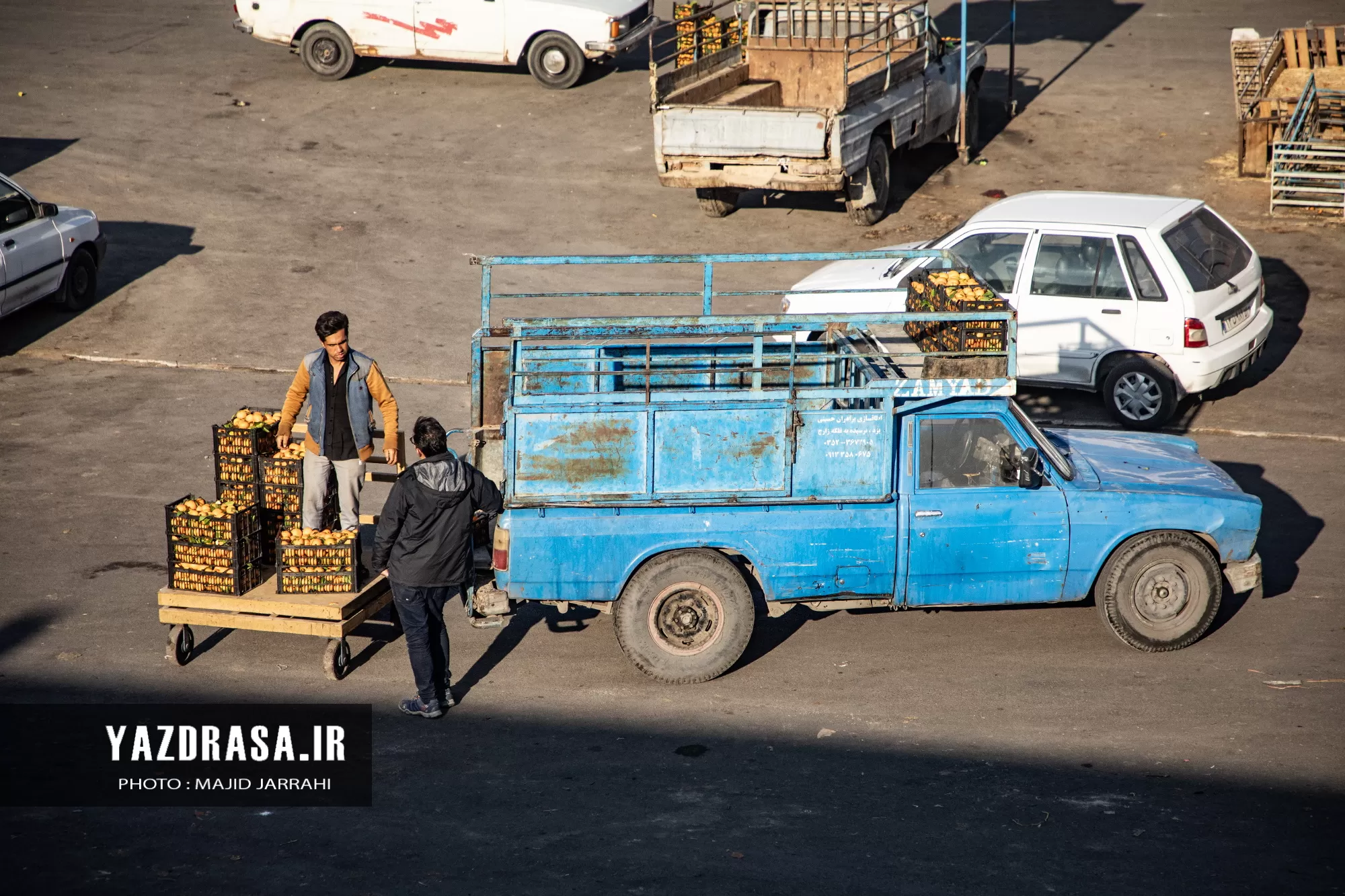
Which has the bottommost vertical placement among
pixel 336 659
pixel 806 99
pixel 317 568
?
pixel 336 659

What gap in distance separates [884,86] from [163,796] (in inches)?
495

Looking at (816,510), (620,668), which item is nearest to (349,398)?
(620,668)

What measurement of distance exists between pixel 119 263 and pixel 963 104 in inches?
434

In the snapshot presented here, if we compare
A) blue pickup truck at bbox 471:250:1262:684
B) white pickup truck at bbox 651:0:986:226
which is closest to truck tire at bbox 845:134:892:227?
white pickup truck at bbox 651:0:986:226

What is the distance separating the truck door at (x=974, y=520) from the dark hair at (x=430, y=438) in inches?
107

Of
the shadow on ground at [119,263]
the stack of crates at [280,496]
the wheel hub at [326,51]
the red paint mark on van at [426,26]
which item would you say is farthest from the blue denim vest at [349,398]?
the wheel hub at [326,51]

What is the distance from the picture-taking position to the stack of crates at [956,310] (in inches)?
315

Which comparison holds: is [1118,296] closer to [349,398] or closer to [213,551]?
[349,398]

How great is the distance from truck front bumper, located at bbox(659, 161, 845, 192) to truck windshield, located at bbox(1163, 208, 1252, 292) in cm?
457

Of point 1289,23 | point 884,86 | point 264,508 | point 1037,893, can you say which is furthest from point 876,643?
point 1289,23

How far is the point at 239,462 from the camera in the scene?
858cm

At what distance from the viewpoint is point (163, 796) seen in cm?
687

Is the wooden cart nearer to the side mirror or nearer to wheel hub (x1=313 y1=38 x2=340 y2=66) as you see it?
the side mirror

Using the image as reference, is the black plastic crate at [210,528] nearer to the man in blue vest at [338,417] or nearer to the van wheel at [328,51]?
the man in blue vest at [338,417]
